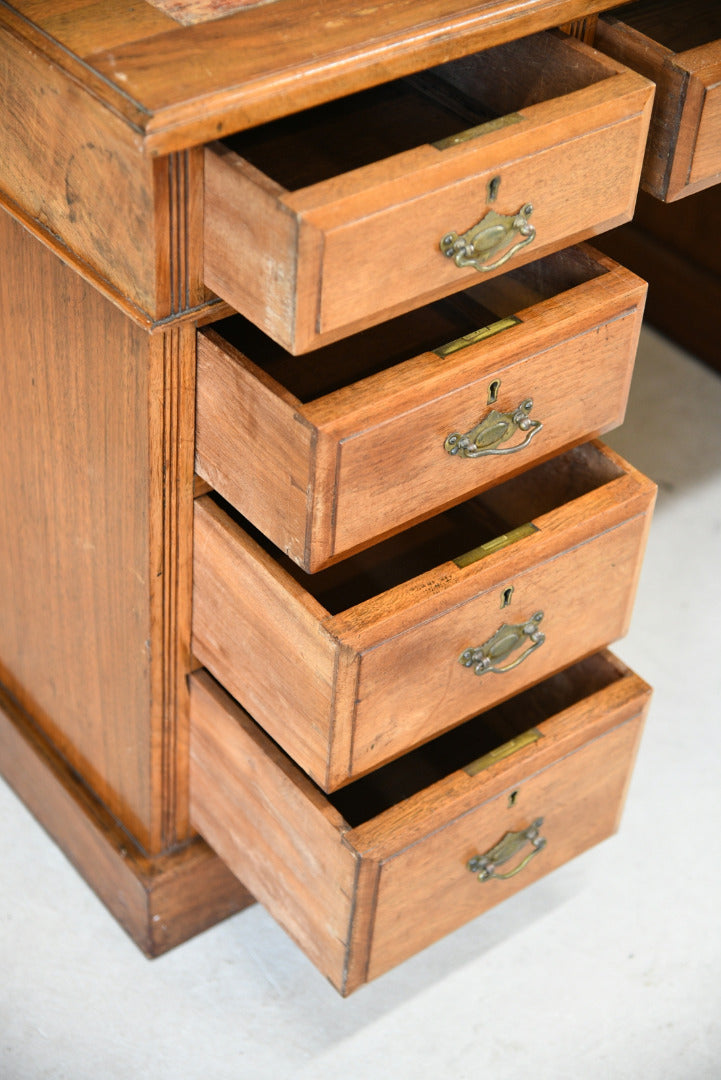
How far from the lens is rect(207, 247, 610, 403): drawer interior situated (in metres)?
1.08

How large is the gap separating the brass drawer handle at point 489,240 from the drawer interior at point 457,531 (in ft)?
0.80

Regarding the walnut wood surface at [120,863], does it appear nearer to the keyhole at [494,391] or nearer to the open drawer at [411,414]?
the open drawer at [411,414]

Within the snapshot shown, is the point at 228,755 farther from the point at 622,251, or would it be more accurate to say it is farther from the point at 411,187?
the point at 622,251

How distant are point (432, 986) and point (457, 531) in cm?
39

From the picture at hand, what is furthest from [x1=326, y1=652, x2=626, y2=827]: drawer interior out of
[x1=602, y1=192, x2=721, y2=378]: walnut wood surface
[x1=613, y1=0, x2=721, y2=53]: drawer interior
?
[x1=602, y1=192, x2=721, y2=378]: walnut wood surface

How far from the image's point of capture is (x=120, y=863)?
1.25 metres

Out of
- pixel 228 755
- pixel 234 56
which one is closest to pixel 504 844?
pixel 228 755

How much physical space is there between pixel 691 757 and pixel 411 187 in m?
0.81

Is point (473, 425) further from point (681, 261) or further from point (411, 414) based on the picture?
point (681, 261)

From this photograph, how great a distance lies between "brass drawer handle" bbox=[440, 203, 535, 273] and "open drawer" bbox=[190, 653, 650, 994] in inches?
Answer: 15.1

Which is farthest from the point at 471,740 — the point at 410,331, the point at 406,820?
the point at 410,331

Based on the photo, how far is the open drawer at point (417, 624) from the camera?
38.4 inches

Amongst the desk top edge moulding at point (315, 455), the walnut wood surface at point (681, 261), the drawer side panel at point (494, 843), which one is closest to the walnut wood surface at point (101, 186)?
the desk top edge moulding at point (315, 455)

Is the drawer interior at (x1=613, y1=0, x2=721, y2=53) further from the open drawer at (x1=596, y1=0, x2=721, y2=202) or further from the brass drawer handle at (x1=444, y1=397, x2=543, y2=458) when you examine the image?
the brass drawer handle at (x1=444, y1=397, x2=543, y2=458)
